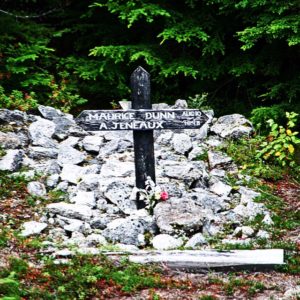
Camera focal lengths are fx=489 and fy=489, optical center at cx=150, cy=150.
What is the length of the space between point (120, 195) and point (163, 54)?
19.7 feet

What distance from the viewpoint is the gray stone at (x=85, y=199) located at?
8.56 metres

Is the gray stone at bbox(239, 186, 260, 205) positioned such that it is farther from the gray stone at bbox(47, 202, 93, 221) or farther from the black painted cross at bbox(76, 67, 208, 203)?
the gray stone at bbox(47, 202, 93, 221)

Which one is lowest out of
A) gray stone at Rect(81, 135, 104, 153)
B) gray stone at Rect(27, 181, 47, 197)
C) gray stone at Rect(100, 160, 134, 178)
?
gray stone at Rect(27, 181, 47, 197)

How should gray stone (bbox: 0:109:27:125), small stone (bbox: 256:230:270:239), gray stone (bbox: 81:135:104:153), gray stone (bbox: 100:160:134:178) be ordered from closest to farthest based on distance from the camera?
small stone (bbox: 256:230:270:239) → gray stone (bbox: 100:160:134:178) → gray stone (bbox: 81:135:104:153) → gray stone (bbox: 0:109:27:125)

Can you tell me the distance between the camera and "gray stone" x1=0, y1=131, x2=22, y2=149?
10320mm

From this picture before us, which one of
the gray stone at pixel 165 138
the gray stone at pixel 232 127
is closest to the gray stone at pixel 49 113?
the gray stone at pixel 165 138

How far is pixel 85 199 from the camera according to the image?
8633 millimetres

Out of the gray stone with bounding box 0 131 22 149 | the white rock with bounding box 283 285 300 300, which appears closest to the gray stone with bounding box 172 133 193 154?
the gray stone with bounding box 0 131 22 149

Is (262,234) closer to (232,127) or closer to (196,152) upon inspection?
(196,152)

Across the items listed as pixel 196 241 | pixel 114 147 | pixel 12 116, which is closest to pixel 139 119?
pixel 196 241

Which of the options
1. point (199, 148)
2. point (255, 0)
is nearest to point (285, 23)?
point (255, 0)

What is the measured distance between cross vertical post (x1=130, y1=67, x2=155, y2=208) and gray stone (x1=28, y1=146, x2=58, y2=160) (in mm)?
2659

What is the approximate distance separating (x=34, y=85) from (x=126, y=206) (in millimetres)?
6965

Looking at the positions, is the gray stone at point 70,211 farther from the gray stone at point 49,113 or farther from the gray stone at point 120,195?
the gray stone at point 49,113
